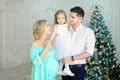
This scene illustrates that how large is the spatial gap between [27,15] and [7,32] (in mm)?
736

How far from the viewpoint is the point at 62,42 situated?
269 cm

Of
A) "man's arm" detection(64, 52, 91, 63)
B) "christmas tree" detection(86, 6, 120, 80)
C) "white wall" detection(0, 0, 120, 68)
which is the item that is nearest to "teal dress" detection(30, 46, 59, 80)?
"man's arm" detection(64, 52, 91, 63)

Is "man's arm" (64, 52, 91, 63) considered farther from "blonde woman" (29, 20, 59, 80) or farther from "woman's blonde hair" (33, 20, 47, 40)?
"woman's blonde hair" (33, 20, 47, 40)

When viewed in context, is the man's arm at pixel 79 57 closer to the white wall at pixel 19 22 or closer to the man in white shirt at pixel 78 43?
the man in white shirt at pixel 78 43

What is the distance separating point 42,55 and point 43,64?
136 millimetres

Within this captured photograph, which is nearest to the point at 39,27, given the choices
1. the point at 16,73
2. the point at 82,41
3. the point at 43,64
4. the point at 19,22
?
the point at 43,64

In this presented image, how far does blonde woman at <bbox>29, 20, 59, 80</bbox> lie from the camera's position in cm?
255

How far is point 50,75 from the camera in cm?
267

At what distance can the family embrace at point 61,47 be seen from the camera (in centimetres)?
257

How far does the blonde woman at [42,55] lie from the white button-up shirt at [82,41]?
23 centimetres

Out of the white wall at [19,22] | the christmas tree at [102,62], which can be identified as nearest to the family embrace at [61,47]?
the christmas tree at [102,62]

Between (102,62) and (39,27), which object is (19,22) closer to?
(102,62)

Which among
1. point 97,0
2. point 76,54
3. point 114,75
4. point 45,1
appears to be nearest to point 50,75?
point 76,54

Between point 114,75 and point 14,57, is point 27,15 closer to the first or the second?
point 14,57
